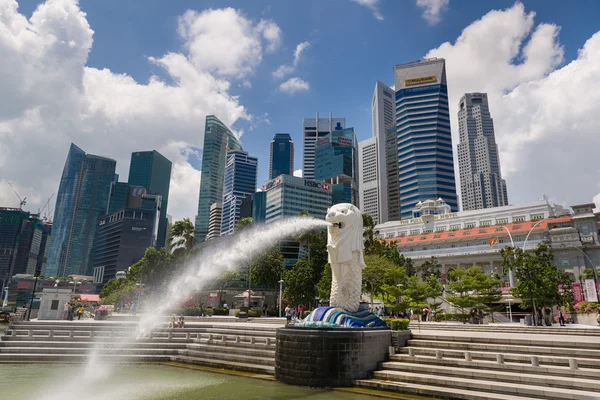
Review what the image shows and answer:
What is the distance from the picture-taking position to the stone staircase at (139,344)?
67.0 feet

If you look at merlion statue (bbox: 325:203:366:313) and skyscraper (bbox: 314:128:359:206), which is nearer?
merlion statue (bbox: 325:203:366:313)

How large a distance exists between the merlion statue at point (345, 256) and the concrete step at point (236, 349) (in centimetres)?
415

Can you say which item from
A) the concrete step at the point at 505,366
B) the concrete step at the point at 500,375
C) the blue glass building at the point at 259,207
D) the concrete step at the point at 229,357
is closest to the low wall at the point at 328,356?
the concrete step at the point at 500,375

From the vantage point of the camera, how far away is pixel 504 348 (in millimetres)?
15117

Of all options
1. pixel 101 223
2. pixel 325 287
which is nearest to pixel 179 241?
pixel 325 287

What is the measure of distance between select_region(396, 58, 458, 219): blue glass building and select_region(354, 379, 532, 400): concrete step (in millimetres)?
132812

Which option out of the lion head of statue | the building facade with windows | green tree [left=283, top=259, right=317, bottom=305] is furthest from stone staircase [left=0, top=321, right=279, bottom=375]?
the building facade with windows

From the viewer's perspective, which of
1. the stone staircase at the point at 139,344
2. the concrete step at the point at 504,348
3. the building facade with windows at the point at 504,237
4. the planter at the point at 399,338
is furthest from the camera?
the building facade with windows at the point at 504,237

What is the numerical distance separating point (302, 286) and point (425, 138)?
11326 centimetres

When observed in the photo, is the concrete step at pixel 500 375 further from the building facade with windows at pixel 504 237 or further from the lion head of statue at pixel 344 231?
the building facade with windows at pixel 504 237

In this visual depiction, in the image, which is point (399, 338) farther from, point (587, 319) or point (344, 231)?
point (587, 319)

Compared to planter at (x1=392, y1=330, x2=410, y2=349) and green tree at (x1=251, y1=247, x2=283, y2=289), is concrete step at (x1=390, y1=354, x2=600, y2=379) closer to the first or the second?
planter at (x1=392, y1=330, x2=410, y2=349)

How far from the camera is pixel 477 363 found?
14430 millimetres

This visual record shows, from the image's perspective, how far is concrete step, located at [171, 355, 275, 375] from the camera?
18320mm
